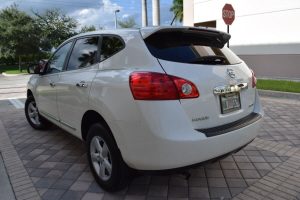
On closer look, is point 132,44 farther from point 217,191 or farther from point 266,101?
point 266,101

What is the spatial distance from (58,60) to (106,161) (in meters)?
2.00

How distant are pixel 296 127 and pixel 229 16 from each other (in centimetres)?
599

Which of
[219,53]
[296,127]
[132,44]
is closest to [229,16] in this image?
[296,127]

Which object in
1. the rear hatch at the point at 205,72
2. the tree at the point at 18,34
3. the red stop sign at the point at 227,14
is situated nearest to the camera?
the rear hatch at the point at 205,72

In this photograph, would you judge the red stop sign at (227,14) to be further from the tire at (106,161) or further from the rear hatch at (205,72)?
the tire at (106,161)

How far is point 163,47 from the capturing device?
7.89 ft

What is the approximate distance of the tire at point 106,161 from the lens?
247 cm

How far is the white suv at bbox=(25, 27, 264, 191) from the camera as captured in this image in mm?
2148

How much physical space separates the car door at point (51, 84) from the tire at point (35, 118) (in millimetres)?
535

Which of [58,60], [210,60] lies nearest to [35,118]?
[58,60]

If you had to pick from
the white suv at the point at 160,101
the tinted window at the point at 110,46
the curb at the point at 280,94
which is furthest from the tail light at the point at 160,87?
the curb at the point at 280,94

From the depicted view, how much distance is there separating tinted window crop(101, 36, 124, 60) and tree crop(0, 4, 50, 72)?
26596 mm

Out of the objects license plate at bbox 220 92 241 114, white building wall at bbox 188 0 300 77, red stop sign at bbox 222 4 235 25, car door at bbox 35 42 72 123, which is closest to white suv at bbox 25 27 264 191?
license plate at bbox 220 92 241 114

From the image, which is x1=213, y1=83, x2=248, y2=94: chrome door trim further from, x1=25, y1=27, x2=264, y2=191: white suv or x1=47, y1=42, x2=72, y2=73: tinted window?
x1=47, y1=42, x2=72, y2=73: tinted window
